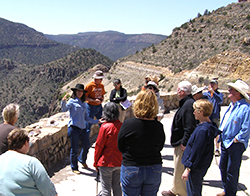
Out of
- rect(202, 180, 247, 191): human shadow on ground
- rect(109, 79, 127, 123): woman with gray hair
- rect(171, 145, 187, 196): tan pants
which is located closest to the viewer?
rect(171, 145, 187, 196): tan pants

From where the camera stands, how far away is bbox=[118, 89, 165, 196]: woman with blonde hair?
2.59 metres

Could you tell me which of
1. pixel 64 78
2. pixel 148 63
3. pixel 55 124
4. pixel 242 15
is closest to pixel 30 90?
pixel 64 78

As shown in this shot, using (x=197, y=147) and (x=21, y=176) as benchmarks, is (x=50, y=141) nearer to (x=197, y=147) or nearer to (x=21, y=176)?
(x=21, y=176)

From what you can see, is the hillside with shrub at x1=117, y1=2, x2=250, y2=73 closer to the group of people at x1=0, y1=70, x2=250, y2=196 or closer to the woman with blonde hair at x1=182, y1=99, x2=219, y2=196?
the group of people at x1=0, y1=70, x2=250, y2=196

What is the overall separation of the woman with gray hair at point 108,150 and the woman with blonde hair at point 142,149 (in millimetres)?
392

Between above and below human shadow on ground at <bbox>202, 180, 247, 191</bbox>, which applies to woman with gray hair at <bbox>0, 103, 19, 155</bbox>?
above

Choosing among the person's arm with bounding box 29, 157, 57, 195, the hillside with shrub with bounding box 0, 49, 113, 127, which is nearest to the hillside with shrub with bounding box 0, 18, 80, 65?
the hillside with shrub with bounding box 0, 49, 113, 127

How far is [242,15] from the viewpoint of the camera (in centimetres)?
3531

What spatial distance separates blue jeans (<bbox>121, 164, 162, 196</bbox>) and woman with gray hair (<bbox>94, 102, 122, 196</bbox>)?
424 mm

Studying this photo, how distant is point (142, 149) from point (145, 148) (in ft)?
0.12

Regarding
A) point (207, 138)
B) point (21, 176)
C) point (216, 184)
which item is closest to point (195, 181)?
point (207, 138)

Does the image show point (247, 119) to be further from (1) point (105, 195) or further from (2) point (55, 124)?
(2) point (55, 124)

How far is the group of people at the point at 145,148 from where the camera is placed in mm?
2121

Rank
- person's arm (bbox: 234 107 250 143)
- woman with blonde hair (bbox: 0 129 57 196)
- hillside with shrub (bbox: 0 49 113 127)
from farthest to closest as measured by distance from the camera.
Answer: hillside with shrub (bbox: 0 49 113 127), person's arm (bbox: 234 107 250 143), woman with blonde hair (bbox: 0 129 57 196)
